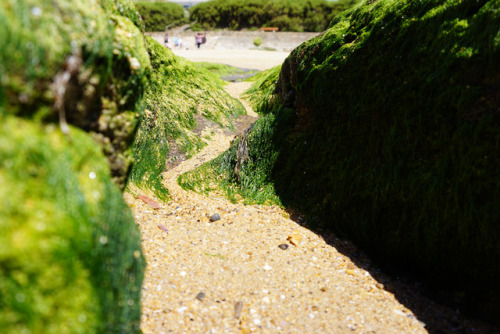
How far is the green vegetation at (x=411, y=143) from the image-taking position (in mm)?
2910

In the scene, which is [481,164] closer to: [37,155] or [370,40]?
[370,40]

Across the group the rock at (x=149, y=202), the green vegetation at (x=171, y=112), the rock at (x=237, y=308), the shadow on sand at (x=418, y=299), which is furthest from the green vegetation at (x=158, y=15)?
the rock at (x=237, y=308)

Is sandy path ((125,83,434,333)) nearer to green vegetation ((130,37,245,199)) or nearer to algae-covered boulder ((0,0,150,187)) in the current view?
algae-covered boulder ((0,0,150,187))

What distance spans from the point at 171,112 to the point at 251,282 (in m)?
4.99


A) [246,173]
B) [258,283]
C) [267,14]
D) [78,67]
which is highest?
[267,14]

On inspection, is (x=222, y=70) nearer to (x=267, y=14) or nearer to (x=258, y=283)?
(x=258, y=283)

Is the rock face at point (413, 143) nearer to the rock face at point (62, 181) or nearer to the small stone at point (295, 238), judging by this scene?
the small stone at point (295, 238)

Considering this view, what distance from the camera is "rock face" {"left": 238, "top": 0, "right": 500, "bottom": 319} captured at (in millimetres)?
2908

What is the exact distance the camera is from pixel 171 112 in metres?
7.12

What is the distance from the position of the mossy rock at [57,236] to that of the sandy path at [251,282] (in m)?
0.88

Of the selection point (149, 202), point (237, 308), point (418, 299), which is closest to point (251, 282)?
point (237, 308)

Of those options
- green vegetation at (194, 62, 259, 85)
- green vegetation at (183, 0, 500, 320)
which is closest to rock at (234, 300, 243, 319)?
green vegetation at (183, 0, 500, 320)

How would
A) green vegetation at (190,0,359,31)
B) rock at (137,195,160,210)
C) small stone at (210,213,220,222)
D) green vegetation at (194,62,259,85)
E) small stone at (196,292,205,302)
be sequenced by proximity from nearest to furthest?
small stone at (196,292,205,302) < small stone at (210,213,220,222) < rock at (137,195,160,210) < green vegetation at (194,62,259,85) < green vegetation at (190,0,359,31)

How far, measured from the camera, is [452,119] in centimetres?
313
